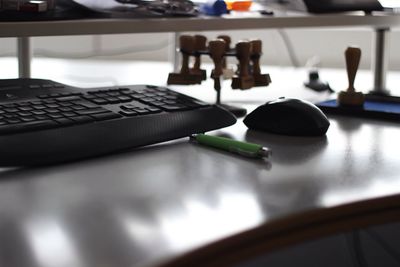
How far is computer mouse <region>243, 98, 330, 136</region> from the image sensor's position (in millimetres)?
830

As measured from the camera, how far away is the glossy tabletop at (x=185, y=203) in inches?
17.5

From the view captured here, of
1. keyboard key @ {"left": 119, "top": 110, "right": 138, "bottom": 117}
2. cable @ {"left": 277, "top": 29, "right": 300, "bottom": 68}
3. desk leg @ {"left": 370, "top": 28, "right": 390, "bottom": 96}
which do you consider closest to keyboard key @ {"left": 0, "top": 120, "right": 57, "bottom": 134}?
keyboard key @ {"left": 119, "top": 110, "right": 138, "bottom": 117}

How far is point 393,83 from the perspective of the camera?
1458mm

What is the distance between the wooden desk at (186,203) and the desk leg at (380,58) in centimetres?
57

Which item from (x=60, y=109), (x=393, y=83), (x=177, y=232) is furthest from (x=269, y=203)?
(x=393, y=83)

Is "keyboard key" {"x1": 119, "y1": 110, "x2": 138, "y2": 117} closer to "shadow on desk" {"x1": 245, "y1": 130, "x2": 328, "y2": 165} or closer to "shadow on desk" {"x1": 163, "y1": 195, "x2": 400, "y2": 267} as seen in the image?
"shadow on desk" {"x1": 245, "y1": 130, "x2": 328, "y2": 165}

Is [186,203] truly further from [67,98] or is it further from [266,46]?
[266,46]

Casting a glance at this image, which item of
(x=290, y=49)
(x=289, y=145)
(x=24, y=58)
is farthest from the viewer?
(x=290, y=49)

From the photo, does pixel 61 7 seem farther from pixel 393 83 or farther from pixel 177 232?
pixel 393 83

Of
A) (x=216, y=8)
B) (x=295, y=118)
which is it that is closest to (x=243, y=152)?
(x=295, y=118)

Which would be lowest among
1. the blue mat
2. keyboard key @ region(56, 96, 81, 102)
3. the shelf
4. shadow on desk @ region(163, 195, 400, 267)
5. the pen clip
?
shadow on desk @ region(163, 195, 400, 267)

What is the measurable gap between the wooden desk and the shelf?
27 centimetres

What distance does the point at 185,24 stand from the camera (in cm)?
106

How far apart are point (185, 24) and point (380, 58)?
0.50m
